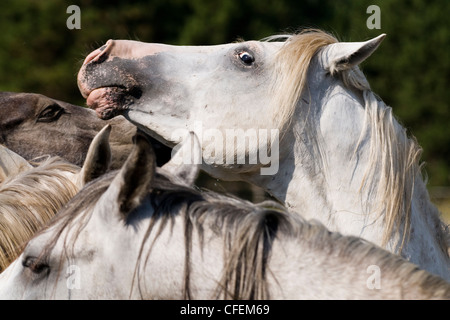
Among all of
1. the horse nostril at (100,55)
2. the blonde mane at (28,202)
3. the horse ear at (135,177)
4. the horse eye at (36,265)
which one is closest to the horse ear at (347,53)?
the horse nostril at (100,55)

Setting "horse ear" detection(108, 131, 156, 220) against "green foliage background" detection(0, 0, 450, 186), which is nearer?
"horse ear" detection(108, 131, 156, 220)

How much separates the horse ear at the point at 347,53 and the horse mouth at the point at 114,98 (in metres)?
1.09

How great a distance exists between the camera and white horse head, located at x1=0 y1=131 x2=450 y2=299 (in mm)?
2037

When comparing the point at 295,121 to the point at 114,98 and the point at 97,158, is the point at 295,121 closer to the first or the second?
the point at 114,98

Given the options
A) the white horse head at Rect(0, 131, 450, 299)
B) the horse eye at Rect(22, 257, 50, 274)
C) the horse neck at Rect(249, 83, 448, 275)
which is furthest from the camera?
the horse neck at Rect(249, 83, 448, 275)

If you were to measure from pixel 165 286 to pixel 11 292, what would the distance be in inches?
22.1

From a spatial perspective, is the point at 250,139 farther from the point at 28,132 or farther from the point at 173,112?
the point at 28,132

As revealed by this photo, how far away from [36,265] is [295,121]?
Result: 6.18ft

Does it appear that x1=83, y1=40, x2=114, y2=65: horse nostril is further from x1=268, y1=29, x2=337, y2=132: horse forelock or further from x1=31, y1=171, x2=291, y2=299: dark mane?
x1=31, y1=171, x2=291, y2=299: dark mane

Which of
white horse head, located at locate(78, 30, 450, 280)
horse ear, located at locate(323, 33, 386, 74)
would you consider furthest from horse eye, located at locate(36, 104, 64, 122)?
horse ear, located at locate(323, 33, 386, 74)

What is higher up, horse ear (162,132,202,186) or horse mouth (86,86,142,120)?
horse mouth (86,86,142,120)

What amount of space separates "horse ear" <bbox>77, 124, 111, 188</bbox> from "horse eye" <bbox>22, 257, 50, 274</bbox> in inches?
27.9

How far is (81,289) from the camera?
2141 millimetres

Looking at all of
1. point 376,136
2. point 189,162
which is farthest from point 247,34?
point 189,162
